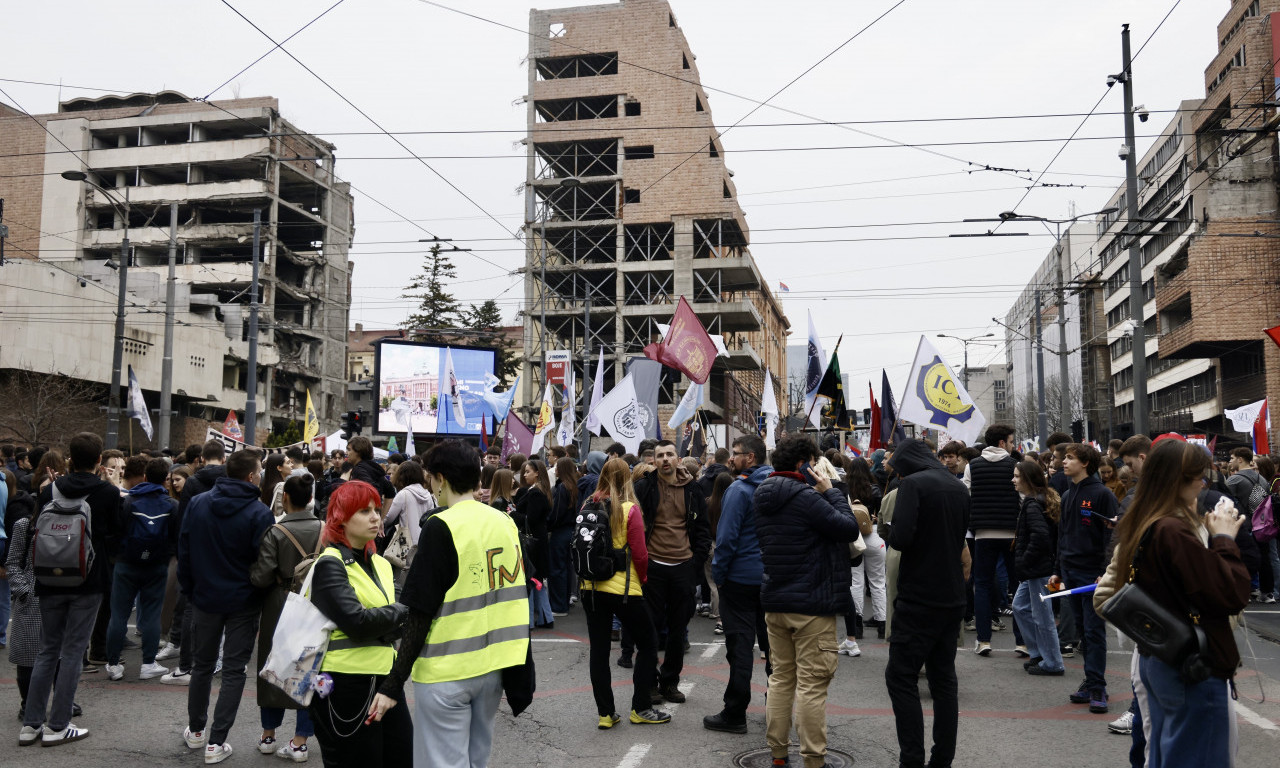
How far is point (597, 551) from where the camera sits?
7.04 m

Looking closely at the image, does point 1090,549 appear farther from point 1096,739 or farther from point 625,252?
point 625,252

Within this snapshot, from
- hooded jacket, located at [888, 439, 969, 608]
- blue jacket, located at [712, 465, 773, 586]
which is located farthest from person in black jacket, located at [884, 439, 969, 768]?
blue jacket, located at [712, 465, 773, 586]

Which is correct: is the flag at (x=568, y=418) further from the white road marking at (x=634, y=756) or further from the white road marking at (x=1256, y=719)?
the white road marking at (x=1256, y=719)

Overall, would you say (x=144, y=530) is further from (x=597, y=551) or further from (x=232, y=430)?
(x=232, y=430)

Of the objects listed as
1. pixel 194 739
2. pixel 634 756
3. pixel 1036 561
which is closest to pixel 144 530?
pixel 194 739

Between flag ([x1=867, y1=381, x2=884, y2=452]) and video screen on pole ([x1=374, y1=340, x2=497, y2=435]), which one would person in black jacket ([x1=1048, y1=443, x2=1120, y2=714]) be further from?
video screen on pole ([x1=374, y1=340, x2=497, y2=435])

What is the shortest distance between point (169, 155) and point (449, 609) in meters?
63.6

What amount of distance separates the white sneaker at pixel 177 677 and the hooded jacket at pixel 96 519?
5.42 feet

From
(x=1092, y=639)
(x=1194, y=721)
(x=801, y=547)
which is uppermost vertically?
(x=801, y=547)

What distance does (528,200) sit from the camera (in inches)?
2162

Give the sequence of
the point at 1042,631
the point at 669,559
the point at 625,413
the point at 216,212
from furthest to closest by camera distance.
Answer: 1. the point at 216,212
2. the point at 625,413
3. the point at 1042,631
4. the point at 669,559

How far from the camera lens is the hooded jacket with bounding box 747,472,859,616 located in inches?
232

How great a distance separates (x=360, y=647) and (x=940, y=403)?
35.3ft

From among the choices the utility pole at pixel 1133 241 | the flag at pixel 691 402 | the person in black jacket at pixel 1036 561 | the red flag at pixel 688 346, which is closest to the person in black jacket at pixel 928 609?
the person in black jacket at pixel 1036 561
